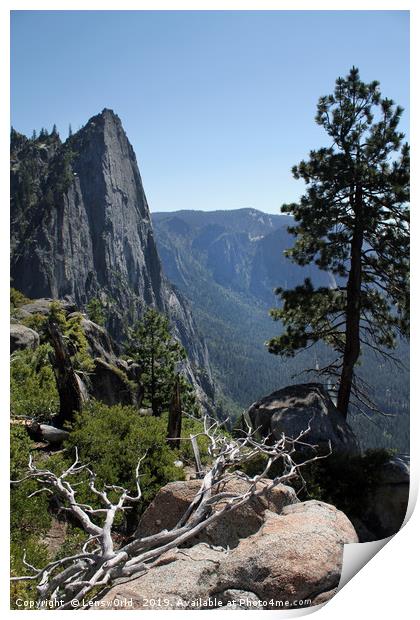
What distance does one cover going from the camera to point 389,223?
7.79 metres

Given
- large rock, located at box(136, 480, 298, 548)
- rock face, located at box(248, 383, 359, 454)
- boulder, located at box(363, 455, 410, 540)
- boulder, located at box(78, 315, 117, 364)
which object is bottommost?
boulder, located at box(363, 455, 410, 540)

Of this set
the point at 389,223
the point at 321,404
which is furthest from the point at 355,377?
the point at 389,223

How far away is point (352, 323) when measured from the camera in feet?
29.5

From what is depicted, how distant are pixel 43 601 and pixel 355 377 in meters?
6.29

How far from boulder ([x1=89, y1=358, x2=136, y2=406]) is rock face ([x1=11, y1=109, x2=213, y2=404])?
9.93ft

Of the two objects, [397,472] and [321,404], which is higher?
[321,404]

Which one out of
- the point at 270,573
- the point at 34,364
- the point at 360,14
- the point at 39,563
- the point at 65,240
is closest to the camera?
the point at 270,573

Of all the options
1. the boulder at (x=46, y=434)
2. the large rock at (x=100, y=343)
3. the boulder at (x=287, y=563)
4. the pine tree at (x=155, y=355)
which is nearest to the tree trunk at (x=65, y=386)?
the boulder at (x=46, y=434)

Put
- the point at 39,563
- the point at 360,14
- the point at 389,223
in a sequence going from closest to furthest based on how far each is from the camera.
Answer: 1. the point at 39,563
2. the point at 360,14
3. the point at 389,223

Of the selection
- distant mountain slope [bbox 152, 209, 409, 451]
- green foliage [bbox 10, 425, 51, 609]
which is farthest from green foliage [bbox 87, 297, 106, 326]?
green foliage [bbox 10, 425, 51, 609]

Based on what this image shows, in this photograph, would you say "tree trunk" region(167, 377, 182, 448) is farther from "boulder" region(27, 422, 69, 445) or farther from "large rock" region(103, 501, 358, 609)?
"large rock" region(103, 501, 358, 609)

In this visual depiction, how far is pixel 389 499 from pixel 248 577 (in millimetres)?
3747

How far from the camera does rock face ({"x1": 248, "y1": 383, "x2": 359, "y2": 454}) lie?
8375 millimetres
